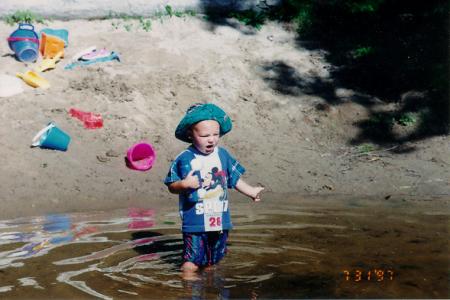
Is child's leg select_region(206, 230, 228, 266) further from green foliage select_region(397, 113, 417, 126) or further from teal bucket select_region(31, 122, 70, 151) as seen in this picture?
green foliage select_region(397, 113, 417, 126)

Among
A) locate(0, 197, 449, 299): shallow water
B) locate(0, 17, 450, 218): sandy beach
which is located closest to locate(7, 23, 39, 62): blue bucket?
locate(0, 17, 450, 218): sandy beach

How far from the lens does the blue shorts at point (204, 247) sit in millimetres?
5191

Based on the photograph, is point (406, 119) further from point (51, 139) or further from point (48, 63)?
point (48, 63)

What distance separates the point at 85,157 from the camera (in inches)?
362

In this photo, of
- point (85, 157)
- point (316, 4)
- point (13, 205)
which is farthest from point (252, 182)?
point (316, 4)

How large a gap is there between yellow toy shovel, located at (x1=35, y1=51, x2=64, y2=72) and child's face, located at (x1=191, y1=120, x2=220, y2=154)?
6.60 m

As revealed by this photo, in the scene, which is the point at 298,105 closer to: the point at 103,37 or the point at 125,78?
the point at 125,78

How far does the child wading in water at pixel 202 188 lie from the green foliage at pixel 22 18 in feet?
26.4

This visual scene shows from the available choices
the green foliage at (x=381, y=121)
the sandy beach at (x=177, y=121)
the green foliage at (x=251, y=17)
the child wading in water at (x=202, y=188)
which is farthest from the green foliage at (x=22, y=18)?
the child wading in water at (x=202, y=188)

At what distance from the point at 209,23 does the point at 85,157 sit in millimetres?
5164

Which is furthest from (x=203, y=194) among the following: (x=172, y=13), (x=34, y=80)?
(x=172, y=13)

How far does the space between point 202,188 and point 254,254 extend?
2.62 ft
